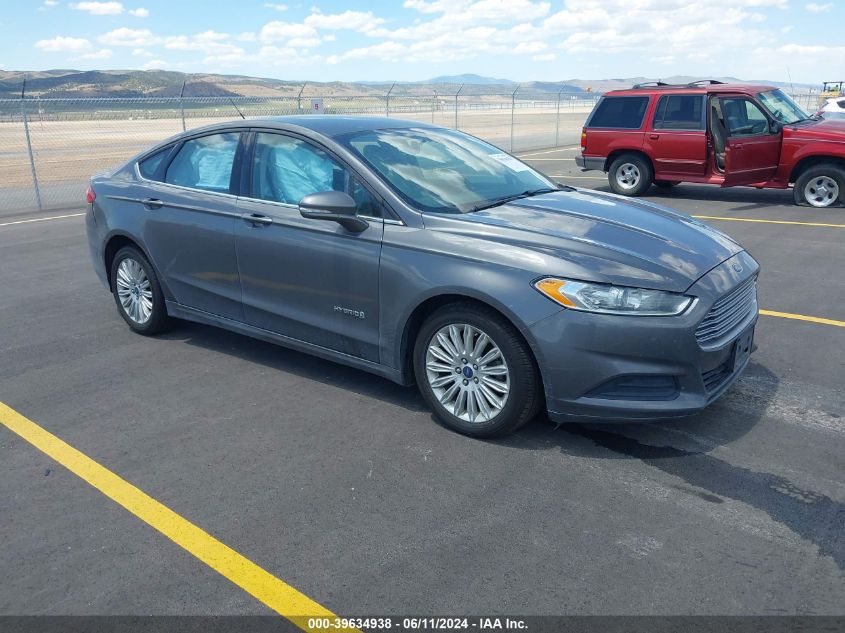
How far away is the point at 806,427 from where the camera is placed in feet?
13.8

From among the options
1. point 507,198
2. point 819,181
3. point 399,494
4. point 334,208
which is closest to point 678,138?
point 819,181

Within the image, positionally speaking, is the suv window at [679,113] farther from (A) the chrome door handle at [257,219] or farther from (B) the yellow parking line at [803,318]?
(A) the chrome door handle at [257,219]

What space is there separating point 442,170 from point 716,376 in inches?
79.8

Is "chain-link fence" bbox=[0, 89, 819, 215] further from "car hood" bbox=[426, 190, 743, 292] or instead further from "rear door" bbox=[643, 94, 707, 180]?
"car hood" bbox=[426, 190, 743, 292]

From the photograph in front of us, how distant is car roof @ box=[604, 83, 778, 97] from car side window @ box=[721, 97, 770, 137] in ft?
0.63

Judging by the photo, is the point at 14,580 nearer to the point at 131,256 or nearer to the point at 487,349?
the point at 487,349

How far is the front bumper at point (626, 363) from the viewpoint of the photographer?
144 inches

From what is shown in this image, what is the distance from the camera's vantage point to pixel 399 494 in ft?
11.8

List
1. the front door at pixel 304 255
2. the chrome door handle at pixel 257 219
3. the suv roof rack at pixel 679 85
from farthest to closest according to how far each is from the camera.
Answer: the suv roof rack at pixel 679 85 → the chrome door handle at pixel 257 219 → the front door at pixel 304 255

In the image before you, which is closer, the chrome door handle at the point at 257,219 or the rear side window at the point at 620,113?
the chrome door handle at the point at 257,219

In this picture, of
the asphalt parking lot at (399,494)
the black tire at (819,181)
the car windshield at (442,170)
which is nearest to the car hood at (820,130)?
the black tire at (819,181)

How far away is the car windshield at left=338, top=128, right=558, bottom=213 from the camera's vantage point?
4.47 meters

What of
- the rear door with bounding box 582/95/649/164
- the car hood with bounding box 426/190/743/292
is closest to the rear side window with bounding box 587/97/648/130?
the rear door with bounding box 582/95/649/164

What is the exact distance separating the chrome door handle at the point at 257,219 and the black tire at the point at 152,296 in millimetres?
1202
